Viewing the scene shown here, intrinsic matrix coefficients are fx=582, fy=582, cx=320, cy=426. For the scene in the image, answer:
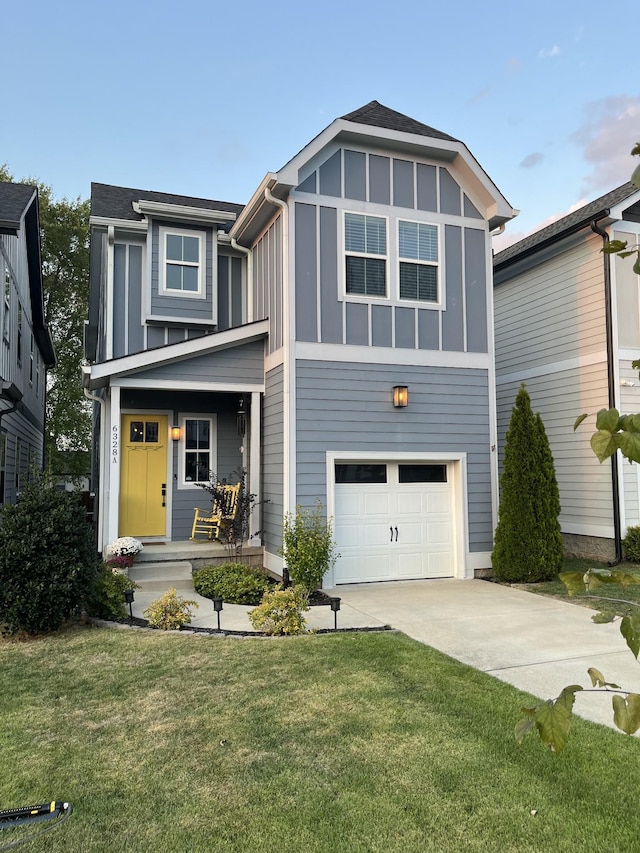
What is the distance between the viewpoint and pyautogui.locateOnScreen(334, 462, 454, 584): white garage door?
871cm

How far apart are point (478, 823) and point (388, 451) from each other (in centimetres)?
639

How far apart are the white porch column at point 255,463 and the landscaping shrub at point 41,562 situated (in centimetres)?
349

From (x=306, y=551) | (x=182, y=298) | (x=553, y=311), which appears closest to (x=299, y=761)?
(x=306, y=551)

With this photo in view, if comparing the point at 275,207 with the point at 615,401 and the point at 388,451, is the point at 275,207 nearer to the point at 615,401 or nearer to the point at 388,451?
the point at 388,451

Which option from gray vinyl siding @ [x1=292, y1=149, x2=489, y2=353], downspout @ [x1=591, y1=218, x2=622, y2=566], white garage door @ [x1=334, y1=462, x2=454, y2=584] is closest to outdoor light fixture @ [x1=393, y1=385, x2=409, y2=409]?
gray vinyl siding @ [x1=292, y1=149, x2=489, y2=353]

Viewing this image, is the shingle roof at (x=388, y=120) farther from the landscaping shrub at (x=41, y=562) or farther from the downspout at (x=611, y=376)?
the landscaping shrub at (x=41, y=562)

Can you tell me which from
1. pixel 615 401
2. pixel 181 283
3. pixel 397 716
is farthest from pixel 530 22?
pixel 397 716

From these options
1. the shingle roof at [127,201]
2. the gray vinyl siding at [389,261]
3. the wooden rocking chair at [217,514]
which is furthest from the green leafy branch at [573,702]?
the shingle roof at [127,201]

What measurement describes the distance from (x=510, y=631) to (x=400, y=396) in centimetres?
388

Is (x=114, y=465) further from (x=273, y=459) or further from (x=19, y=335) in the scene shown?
(x=19, y=335)

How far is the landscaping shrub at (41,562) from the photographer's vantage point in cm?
561

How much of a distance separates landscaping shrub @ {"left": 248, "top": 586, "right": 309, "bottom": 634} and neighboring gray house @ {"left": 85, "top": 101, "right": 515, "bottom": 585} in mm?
2471

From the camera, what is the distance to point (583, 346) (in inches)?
427

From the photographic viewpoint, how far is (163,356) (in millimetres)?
8781
